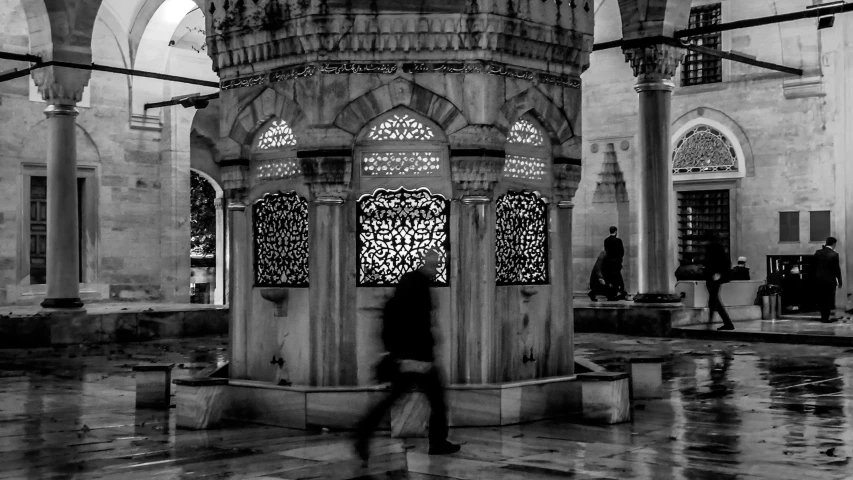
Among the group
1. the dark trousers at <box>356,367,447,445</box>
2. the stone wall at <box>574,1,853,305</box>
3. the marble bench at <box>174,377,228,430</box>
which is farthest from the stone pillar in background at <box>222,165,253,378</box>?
the stone wall at <box>574,1,853,305</box>

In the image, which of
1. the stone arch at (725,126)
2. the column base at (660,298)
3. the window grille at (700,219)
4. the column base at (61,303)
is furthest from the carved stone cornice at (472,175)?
the window grille at (700,219)

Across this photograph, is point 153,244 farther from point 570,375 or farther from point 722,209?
point 570,375

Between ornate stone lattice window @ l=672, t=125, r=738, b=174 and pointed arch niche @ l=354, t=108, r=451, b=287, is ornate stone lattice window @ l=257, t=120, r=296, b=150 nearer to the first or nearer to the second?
pointed arch niche @ l=354, t=108, r=451, b=287

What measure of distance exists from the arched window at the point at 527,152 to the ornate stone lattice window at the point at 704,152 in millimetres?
14080

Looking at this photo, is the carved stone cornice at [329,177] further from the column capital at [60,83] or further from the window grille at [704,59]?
the window grille at [704,59]

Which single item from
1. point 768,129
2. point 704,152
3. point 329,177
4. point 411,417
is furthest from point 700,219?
point 411,417

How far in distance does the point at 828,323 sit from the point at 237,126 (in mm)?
11870

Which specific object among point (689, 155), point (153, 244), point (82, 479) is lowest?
point (82, 479)

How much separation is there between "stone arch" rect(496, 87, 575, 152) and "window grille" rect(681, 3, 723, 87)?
14380 mm

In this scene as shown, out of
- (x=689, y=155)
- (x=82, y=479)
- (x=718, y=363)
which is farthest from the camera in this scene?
(x=689, y=155)

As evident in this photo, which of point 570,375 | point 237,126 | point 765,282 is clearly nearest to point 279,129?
point 237,126

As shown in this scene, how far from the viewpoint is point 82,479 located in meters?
6.45

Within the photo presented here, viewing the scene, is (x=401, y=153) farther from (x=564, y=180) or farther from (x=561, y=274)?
(x=561, y=274)

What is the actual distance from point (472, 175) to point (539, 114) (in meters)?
0.98
